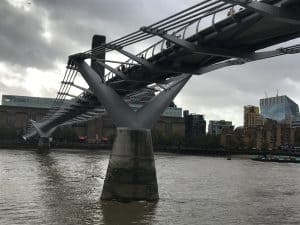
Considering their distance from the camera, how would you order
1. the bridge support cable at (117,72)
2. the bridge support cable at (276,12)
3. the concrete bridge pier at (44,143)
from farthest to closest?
the concrete bridge pier at (44,143) < the bridge support cable at (117,72) < the bridge support cable at (276,12)

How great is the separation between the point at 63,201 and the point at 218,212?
26.9ft

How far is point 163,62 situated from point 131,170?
5912 mm

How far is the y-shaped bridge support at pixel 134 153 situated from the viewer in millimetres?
27594

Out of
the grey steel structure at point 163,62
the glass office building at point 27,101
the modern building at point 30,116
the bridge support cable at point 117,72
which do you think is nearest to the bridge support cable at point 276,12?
the grey steel structure at point 163,62

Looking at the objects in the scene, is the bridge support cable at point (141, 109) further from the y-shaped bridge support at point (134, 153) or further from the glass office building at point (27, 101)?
the glass office building at point (27, 101)

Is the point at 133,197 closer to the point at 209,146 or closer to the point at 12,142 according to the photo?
the point at 12,142

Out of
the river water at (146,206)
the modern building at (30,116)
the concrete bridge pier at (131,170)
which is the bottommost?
the river water at (146,206)

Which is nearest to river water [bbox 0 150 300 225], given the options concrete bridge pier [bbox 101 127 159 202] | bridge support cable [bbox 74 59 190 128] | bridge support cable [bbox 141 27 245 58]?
concrete bridge pier [bbox 101 127 159 202]

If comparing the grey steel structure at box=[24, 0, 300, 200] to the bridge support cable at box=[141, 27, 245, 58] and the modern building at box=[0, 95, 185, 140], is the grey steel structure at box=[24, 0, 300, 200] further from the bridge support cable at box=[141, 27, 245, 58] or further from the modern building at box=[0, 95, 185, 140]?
the modern building at box=[0, 95, 185, 140]

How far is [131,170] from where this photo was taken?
90.6 feet

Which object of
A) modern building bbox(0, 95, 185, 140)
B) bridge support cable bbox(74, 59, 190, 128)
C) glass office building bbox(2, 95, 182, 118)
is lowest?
bridge support cable bbox(74, 59, 190, 128)

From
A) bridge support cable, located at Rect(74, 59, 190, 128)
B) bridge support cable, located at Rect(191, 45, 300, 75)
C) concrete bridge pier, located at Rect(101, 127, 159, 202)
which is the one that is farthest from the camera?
bridge support cable, located at Rect(74, 59, 190, 128)

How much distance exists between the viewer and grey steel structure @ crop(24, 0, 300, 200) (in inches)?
738

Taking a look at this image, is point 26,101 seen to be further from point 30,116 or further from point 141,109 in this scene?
point 141,109
